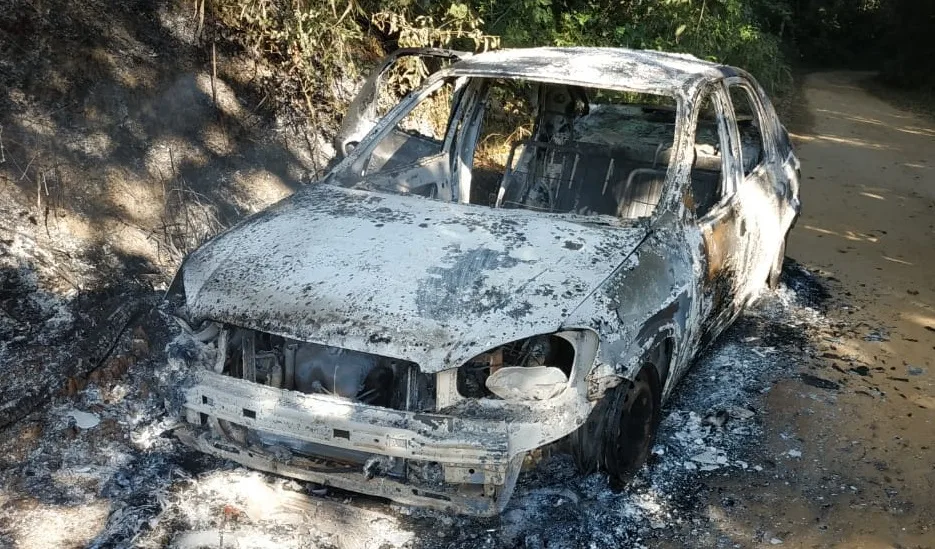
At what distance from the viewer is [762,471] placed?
3811 millimetres

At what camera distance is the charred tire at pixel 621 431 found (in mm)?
3375

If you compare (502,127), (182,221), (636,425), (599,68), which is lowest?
(636,425)

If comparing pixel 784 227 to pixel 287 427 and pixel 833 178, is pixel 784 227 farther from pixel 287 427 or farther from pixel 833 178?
pixel 833 178

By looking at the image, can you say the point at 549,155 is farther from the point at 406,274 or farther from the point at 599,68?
the point at 406,274

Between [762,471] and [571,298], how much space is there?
4.91ft

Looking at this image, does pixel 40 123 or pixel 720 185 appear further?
pixel 40 123

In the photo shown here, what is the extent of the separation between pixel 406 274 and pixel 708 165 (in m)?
2.61

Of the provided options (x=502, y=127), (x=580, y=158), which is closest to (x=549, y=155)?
(x=580, y=158)

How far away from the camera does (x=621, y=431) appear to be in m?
3.50

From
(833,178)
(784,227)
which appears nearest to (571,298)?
(784,227)

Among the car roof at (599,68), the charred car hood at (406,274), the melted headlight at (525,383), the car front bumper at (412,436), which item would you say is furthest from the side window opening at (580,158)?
the car front bumper at (412,436)

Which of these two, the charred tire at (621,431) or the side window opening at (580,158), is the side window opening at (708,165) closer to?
the side window opening at (580,158)

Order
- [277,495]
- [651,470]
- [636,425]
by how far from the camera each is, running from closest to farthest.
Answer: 1. [277,495]
2. [636,425]
3. [651,470]

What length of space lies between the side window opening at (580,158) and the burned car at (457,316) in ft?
2.22
